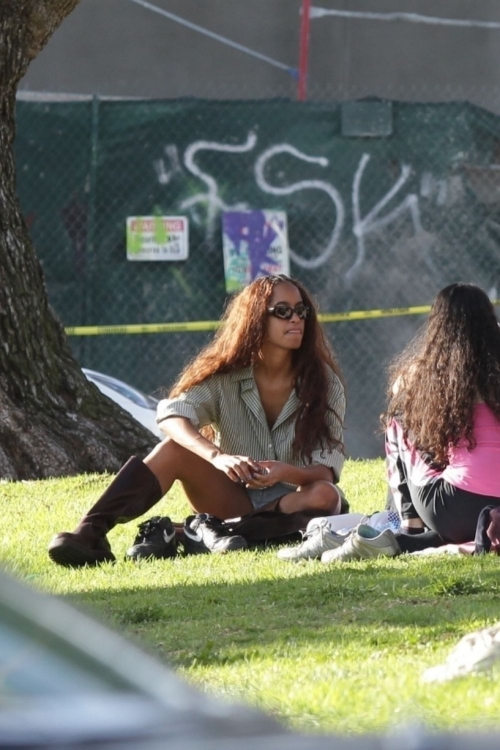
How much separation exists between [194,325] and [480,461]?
17.9 ft

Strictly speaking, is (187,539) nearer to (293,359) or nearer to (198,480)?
(198,480)

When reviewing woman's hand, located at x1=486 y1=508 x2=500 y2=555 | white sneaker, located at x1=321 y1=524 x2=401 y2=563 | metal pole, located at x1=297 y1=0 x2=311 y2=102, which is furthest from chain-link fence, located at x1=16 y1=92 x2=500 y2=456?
woman's hand, located at x1=486 y1=508 x2=500 y2=555

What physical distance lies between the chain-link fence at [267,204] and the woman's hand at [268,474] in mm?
5033

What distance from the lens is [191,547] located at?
583cm

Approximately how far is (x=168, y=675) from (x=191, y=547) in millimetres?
4796

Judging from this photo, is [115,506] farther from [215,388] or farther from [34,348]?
[34,348]

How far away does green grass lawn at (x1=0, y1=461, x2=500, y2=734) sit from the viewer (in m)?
2.99

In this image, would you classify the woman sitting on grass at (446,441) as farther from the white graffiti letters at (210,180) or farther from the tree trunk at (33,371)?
the white graffiti letters at (210,180)

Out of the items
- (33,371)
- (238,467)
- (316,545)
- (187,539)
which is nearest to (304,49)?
(33,371)

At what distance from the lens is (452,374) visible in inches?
213

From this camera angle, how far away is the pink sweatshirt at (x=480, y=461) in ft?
17.6

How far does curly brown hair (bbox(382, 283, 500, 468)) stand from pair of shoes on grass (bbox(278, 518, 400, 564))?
0.40 metres

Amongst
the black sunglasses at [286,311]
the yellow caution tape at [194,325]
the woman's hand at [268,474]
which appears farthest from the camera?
the yellow caution tape at [194,325]

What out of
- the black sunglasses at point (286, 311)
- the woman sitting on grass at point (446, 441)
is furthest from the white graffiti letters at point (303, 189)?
the woman sitting on grass at point (446, 441)
